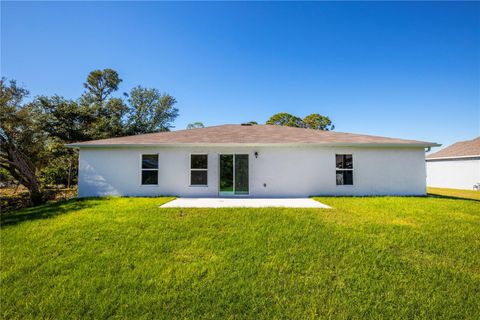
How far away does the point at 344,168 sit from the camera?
375 inches

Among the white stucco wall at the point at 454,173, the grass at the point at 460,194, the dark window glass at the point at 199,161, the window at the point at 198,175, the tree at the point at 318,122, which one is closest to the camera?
the window at the point at 198,175

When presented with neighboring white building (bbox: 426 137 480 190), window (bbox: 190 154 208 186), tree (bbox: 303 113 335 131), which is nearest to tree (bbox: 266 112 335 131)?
tree (bbox: 303 113 335 131)

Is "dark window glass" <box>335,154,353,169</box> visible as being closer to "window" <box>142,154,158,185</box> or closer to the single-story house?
the single-story house

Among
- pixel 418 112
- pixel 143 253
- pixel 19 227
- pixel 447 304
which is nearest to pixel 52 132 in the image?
pixel 19 227

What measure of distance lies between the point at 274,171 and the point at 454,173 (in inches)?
735

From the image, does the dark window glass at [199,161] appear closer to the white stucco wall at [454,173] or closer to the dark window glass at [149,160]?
the dark window glass at [149,160]

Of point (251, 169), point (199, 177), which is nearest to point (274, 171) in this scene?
point (251, 169)

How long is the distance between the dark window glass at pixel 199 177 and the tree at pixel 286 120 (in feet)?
76.8

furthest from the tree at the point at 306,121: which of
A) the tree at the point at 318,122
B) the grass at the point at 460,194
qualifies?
the grass at the point at 460,194

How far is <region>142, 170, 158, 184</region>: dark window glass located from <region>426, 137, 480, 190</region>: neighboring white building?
913 inches

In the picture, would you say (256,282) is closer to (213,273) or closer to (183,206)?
(213,273)

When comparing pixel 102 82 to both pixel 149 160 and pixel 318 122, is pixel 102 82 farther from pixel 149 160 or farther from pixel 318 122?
pixel 318 122

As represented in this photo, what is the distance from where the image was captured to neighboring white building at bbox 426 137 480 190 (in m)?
15.5

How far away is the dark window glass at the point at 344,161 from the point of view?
373 inches
